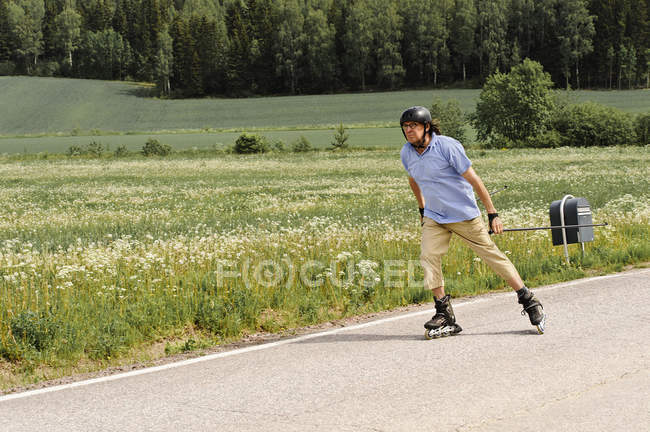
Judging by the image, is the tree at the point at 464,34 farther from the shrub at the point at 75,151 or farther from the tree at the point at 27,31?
the tree at the point at 27,31

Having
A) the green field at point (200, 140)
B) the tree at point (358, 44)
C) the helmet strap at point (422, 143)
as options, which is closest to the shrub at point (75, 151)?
the green field at point (200, 140)

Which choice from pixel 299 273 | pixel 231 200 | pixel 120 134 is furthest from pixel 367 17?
pixel 299 273

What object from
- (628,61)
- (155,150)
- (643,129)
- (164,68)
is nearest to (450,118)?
(643,129)

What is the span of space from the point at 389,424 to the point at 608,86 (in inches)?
→ 4939

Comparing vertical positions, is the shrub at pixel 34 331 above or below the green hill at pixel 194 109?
below

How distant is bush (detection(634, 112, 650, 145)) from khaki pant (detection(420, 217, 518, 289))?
5777 centimetres

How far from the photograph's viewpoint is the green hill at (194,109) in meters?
99.3

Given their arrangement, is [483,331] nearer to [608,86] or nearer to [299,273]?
[299,273]

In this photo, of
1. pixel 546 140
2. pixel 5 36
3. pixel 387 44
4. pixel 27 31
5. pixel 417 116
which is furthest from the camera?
pixel 5 36

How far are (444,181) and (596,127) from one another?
5790 centimetres

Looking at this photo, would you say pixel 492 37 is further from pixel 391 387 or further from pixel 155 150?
pixel 391 387

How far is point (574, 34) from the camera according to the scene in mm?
118750

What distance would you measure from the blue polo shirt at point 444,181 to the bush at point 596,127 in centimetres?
5691

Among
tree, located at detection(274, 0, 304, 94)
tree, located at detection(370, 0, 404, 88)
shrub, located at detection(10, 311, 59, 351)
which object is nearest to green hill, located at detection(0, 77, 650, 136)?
tree, located at detection(370, 0, 404, 88)
